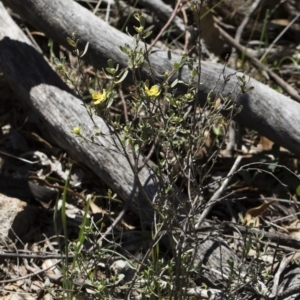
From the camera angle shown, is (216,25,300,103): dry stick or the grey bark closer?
the grey bark

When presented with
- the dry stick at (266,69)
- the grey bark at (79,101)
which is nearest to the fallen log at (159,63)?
the grey bark at (79,101)

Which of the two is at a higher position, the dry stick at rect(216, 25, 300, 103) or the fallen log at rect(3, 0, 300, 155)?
the fallen log at rect(3, 0, 300, 155)

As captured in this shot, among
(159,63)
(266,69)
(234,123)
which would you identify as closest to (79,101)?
(159,63)

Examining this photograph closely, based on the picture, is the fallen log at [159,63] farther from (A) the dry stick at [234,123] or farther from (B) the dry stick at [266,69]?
(B) the dry stick at [266,69]

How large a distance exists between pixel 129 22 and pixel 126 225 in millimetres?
1747

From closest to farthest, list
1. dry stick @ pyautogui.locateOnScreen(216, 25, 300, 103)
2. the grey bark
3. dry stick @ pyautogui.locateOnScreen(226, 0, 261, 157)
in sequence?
the grey bark
dry stick @ pyautogui.locateOnScreen(226, 0, 261, 157)
dry stick @ pyautogui.locateOnScreen(216, 25, 300, 103)

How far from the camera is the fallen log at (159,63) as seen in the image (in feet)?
11.4

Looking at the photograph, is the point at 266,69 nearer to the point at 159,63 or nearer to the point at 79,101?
the point at 159,63

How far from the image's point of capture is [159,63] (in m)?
3.67

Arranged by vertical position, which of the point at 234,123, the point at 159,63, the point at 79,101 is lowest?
the point at 234,123

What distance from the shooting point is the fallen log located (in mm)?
3479

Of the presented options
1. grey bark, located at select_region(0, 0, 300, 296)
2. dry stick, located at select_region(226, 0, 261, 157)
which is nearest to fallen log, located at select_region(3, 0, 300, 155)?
grey bark, located at select_region(0, 0, 300, 296)

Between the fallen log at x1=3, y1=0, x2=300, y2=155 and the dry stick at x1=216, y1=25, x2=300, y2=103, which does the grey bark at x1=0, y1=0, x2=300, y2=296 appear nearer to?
the fallen log at x1=3, y1=0, x2=300, y2=155

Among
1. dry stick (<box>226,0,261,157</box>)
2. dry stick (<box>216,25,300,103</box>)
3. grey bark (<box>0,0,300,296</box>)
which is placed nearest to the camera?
grey bark (<box>0,0,300,296</box>)
